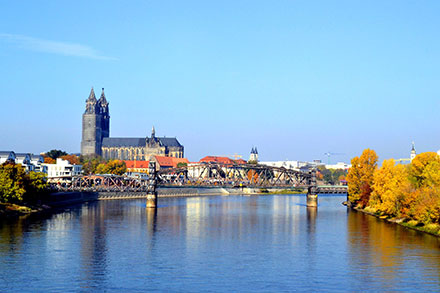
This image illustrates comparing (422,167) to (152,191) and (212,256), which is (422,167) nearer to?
(212,256)

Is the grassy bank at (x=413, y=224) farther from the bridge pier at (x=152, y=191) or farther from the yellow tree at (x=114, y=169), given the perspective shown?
the yellow tree at (x=114, y=169)

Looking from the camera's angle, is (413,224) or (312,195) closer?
(413,224)

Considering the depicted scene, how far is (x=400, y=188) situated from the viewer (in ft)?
243

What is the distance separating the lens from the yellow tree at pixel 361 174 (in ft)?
335

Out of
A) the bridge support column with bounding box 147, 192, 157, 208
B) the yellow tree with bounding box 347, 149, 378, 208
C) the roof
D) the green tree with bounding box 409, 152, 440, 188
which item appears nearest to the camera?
the green tree with bounding box 409, 152, 440, 188

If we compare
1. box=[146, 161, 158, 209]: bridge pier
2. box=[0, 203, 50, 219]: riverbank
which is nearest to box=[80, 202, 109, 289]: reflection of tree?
box=[0, 203, 50, 219]: riverbank

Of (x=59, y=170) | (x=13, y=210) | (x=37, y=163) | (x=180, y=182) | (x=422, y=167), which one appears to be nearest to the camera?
(x=13, y=210)

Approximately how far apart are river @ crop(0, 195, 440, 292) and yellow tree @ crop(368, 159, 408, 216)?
2.94 metres

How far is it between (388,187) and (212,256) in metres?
36.7

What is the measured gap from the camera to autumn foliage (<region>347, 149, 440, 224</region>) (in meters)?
63.2

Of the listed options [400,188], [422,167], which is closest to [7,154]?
[422,167]

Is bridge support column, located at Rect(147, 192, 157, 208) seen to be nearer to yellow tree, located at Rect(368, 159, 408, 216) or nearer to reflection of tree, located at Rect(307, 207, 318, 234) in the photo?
reflection of tree, located at Rect(307, 207, 318, 234)

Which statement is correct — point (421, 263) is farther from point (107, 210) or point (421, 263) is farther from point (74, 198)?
point (74, 198)

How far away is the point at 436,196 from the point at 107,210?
5153cm
